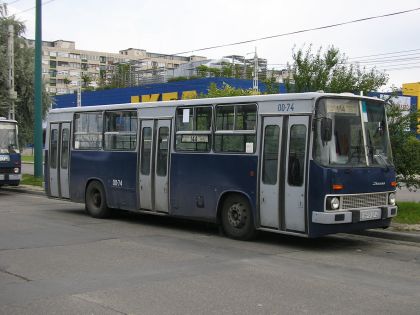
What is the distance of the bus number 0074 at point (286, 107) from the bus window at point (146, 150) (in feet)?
12.0

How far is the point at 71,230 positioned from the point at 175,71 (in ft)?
193

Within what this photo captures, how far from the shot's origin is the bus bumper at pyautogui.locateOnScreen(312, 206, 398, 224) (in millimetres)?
9484

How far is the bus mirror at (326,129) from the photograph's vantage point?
950cm

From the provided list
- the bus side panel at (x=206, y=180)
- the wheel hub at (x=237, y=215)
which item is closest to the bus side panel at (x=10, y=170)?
the bus side panel at (x=206, y=180)

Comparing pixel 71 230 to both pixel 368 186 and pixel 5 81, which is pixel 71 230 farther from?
pixel 5 81

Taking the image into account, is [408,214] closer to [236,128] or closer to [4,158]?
[236,128]

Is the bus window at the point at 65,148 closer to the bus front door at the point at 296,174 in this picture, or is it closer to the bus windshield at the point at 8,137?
the bus windshield at the point at 8,137

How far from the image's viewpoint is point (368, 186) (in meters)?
10.0

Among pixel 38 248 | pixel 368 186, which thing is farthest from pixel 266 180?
pixel 38 248

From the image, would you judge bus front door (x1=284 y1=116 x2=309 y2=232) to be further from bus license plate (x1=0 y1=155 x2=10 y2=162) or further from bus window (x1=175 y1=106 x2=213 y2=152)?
bus license plate (x1=0 y1=155 x2=10 y2=162)

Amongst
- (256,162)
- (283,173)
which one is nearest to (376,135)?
(283,173)

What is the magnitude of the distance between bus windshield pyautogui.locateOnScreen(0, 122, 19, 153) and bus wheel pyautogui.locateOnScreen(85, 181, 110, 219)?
764 centimetres

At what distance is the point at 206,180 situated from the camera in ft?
37.8

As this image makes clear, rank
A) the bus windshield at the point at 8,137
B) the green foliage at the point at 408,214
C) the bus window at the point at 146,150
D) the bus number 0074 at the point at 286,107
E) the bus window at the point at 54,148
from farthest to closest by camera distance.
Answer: the bus windshield at the point at 8,137, the bus window at the point at 54,148, the bus window at the point at 146,150, the green foliage at the point at 408,214, the bus number 0074 at the point at 286,107
